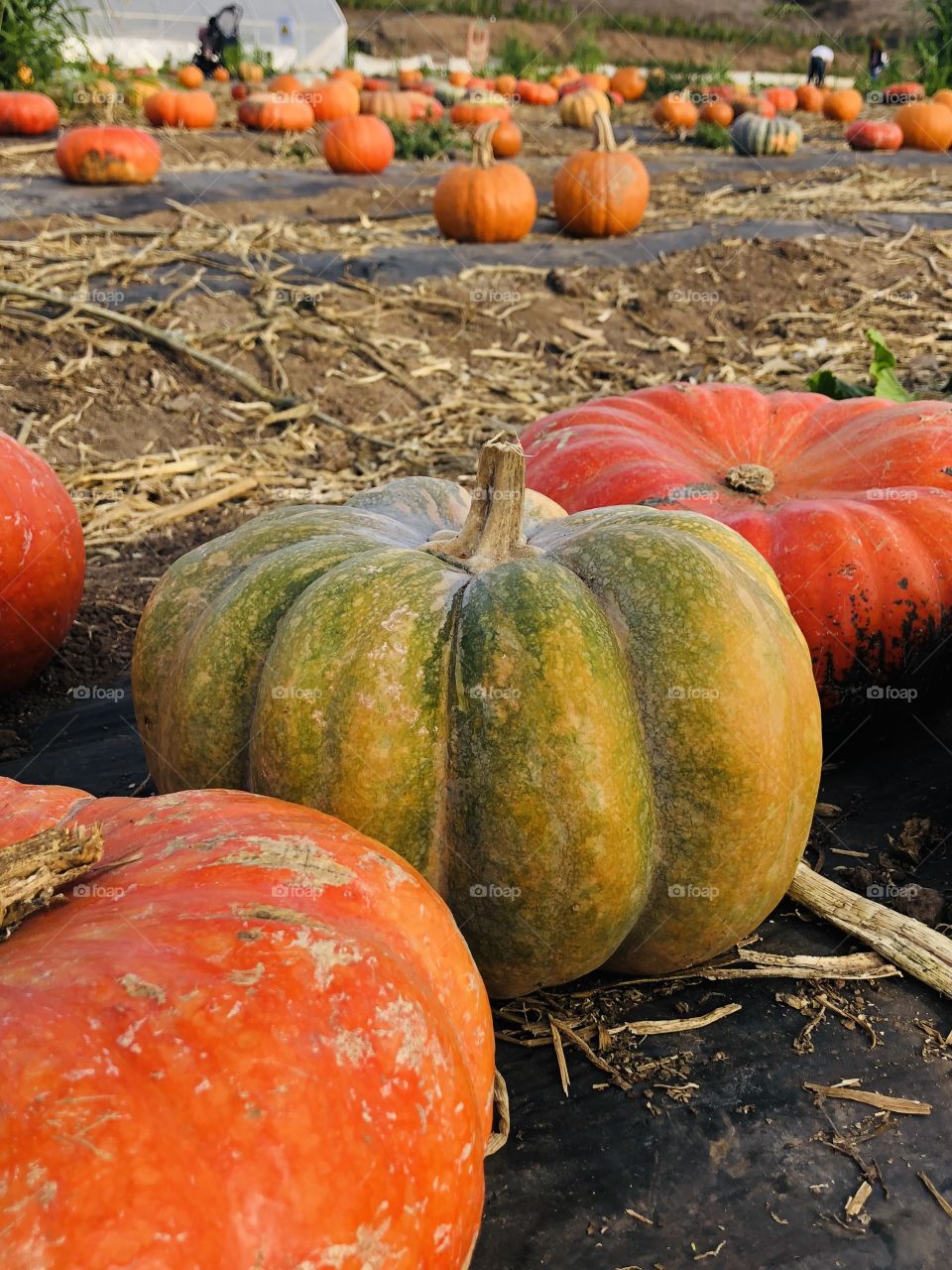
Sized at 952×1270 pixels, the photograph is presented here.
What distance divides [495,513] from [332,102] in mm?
19008

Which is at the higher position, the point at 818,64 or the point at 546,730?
the point at 818,64

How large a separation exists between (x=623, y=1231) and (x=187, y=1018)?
0.97 metres

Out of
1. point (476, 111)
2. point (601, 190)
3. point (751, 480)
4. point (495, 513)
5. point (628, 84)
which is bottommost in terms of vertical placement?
point (751, 480)

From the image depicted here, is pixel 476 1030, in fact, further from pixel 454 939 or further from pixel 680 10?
pixel 680 10

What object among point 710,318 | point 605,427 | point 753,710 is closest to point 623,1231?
point 753,710

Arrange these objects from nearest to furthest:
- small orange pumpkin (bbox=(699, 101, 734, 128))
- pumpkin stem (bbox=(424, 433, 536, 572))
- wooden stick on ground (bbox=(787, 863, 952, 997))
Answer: pumpkin stem (bbox=(424, 433, 536, 572)) < wooden stick on ground (bbox=(787, 863, 952, 997)) < small orange pumpkin (bbox=(699, 101, 734, 128))

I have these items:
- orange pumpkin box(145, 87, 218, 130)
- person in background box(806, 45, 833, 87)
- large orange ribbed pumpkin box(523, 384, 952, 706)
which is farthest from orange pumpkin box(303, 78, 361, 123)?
large orange ribbed pumpkin box(523, 384, 952, 706)

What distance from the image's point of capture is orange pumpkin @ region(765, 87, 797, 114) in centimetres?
2697

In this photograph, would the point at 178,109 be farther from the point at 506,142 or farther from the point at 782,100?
the point at 782,100

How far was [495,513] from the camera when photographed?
2.49m

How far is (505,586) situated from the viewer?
2338mm

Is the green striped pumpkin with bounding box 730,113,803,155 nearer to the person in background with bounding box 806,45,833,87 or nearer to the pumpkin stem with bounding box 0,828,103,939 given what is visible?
the person in background with bounding box 806,45,833,87

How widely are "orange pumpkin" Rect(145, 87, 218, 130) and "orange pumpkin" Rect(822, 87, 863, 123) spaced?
1392 centimetres

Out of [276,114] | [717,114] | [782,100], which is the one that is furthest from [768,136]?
[782,100]
